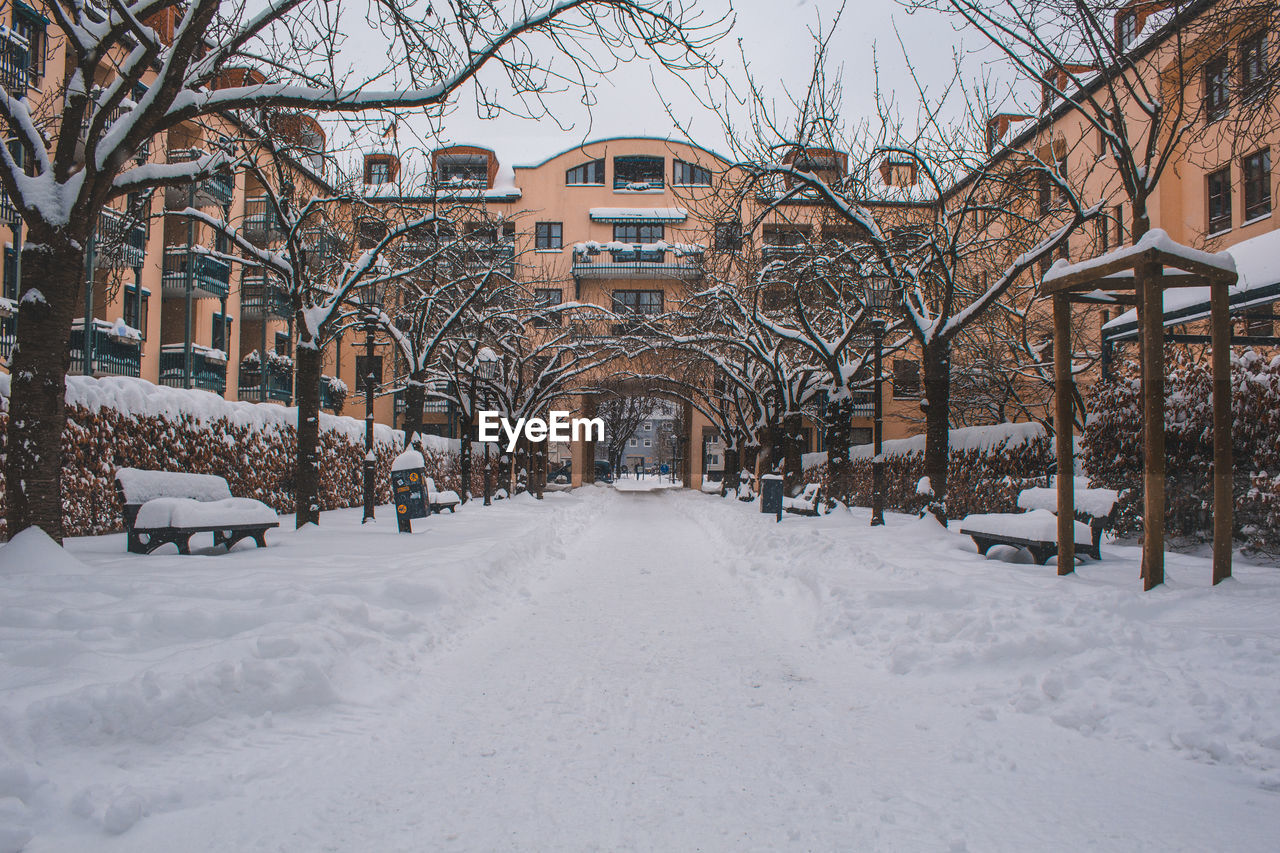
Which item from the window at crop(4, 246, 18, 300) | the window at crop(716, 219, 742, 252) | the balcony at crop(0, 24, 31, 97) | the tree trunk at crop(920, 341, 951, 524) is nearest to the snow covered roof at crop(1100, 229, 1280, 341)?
the tree trunk at crop(920, 341, 951, 524)

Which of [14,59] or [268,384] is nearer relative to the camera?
[14,59]

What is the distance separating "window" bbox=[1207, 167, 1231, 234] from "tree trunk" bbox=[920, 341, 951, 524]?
54.4ft

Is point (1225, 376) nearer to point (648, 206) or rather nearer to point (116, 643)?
point (116, 643)

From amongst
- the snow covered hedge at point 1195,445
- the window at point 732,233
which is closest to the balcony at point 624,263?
the window at point 732,233

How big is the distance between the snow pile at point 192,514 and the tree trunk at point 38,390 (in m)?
1.85

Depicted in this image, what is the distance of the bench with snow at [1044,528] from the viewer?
27.2ft

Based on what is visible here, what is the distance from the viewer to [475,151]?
4450 centimetres

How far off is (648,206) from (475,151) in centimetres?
1149

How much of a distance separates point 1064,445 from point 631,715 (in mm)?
5603

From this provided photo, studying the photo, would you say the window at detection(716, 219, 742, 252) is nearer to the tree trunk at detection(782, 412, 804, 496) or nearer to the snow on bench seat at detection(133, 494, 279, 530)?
the snow on bench seat at detection(133, 494, 279, 530)

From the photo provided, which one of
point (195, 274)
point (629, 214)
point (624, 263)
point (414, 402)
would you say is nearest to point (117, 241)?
point (414, 402)

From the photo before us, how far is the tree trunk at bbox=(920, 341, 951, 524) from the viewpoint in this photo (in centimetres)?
1251

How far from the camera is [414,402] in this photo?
17703 mm

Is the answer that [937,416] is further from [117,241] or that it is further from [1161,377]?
[117,241]
